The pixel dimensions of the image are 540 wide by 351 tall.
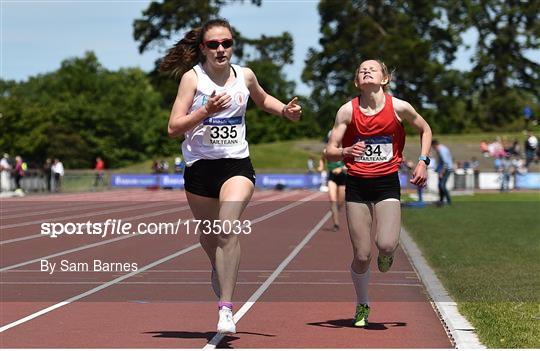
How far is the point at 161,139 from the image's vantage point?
347 feet

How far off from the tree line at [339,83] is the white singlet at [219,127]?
218 ft

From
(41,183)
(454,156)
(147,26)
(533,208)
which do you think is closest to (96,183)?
(41,183)

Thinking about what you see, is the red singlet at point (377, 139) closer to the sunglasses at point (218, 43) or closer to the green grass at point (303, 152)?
the sunglasses at point (218, 43)

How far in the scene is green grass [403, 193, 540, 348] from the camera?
8352mm

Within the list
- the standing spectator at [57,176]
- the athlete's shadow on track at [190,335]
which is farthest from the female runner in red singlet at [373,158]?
the standing spectator at [57,176]

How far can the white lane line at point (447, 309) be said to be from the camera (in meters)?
7.64

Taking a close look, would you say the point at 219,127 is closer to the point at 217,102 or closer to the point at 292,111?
the point at 217,102

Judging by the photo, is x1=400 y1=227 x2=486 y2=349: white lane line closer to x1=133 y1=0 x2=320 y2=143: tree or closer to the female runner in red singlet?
the female runner in red singlet

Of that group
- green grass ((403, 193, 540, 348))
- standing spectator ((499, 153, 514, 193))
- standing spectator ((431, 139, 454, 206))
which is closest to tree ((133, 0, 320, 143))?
standing spectator ((499, 153, 514, 193))

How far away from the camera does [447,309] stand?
934cm

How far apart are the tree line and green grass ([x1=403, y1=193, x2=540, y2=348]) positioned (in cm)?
5186

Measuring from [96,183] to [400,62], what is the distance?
35.1 metres

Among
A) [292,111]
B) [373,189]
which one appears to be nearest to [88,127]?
[373,189]

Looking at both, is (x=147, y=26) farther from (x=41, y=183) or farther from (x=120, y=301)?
(x=120, y=301)
